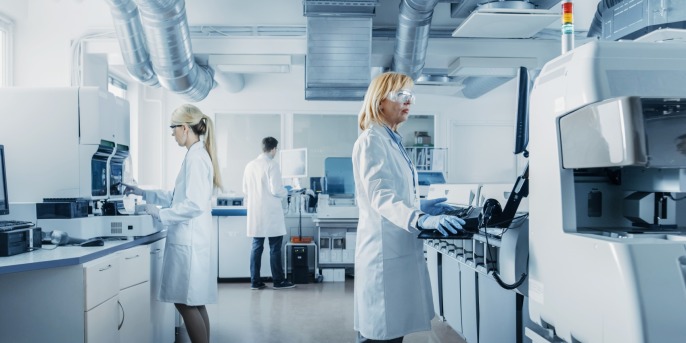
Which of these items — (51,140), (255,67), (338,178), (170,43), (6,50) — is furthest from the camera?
(338,178)

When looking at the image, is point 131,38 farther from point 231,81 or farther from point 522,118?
point 522,118

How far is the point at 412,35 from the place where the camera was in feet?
13.4

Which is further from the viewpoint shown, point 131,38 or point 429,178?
point 429,178

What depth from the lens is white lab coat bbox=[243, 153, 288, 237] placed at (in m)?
5.06

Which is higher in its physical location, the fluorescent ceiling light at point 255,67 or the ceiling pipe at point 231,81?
the ceiling pipe at point 231,81

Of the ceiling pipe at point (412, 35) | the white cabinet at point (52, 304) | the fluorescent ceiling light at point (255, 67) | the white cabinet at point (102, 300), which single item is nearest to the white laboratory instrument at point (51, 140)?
the white cabinet at point (102, 300)

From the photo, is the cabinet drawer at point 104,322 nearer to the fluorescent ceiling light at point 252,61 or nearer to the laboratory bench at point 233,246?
the fluorescent ceiling light at point 252,61

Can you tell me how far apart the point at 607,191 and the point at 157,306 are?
239 cm

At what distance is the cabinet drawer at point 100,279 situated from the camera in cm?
201

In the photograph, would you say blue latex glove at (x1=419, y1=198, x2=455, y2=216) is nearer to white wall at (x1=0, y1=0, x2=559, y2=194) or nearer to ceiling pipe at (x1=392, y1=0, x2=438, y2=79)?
ceiling pipe at (x1=392, y1=0, x2=438, y2=79)

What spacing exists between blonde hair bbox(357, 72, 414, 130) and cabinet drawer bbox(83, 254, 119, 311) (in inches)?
49.0

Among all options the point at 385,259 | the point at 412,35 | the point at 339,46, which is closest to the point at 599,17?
the point at 412,35

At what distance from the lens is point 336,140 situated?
7.04 m

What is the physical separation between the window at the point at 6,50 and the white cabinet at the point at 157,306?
2.22 m
